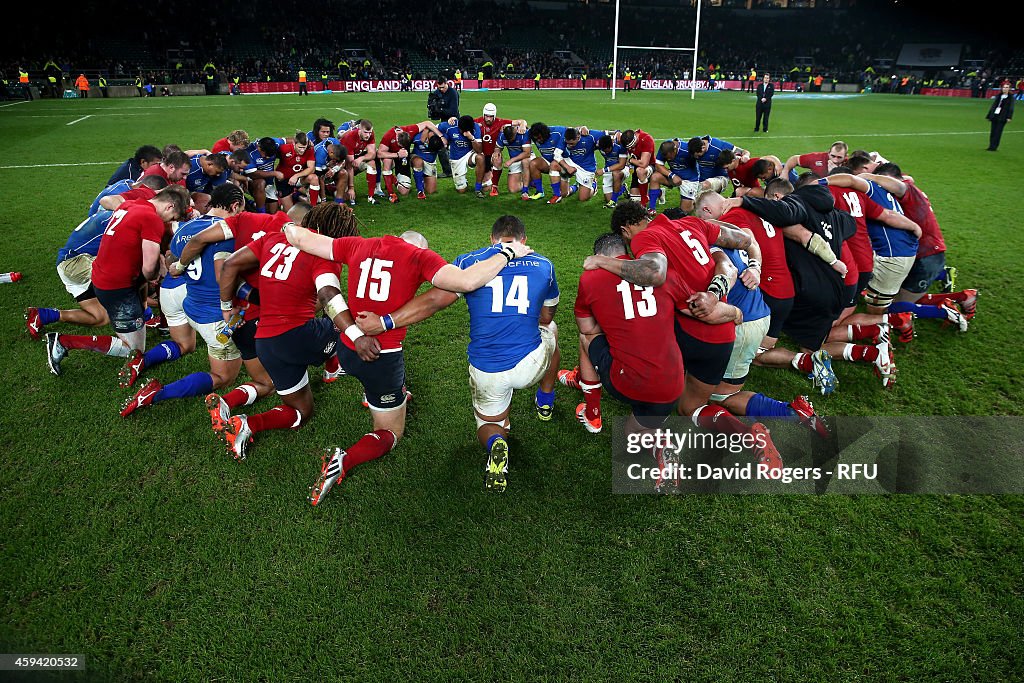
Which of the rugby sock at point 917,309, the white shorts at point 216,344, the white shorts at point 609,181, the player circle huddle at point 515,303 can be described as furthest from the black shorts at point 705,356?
the white shorts at point 609,181

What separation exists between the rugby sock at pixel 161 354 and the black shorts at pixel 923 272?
8234 mm

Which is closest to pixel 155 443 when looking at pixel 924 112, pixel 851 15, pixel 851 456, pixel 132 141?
pixel 851 456

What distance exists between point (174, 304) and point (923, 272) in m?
8.28

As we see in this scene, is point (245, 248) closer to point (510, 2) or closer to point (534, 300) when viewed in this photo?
point (534, 300)

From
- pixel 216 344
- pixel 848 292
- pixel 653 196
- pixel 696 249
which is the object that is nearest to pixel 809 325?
pixel 848 292

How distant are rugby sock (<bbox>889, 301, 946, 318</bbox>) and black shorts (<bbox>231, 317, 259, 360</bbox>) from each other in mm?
7079

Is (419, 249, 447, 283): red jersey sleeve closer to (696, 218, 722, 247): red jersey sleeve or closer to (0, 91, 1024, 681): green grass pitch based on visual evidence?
(0, 91, 1024, 681): green grass pitch

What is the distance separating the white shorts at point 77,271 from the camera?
642cm

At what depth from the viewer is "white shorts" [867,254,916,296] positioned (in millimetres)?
6180

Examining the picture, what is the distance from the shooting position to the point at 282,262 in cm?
Answer: 452

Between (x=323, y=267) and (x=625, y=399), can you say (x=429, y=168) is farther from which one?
(x=625, y=399)

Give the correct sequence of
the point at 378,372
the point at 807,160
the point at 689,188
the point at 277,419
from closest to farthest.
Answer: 1. the point at 378,372
2. the point at 277,419
3. the point at 807,160
4. the point at 689,188

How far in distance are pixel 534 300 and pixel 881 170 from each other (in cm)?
590

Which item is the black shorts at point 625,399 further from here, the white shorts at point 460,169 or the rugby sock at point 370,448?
the white shorts at point 460,169
